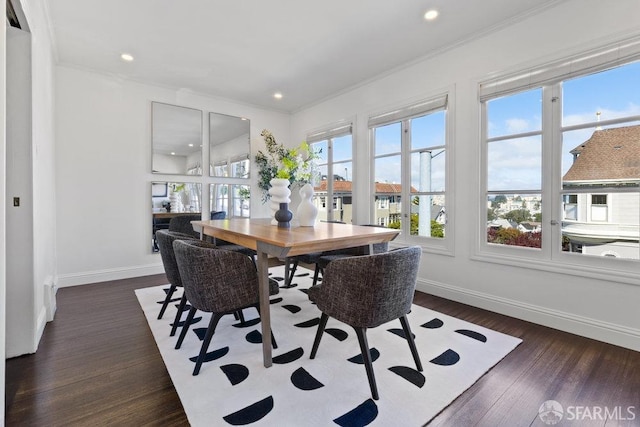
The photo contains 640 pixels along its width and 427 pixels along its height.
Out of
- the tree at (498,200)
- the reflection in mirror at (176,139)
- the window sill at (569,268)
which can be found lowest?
the window sill at (569,268)

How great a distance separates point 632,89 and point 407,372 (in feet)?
8.49

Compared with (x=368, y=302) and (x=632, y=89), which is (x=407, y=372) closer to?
(x=368, y=302)

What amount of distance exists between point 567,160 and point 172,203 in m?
4.61

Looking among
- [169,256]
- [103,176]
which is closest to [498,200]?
[169,256]

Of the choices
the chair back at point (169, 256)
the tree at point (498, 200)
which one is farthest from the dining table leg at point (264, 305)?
the tree at point (498, 200)

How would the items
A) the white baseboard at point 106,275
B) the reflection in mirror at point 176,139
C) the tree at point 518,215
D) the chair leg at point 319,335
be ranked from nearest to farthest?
the chair leg at point 319,335 < the tree at point 518,215 < the white baseboard at point 106,275 < the reflection in mirror at point 176,139

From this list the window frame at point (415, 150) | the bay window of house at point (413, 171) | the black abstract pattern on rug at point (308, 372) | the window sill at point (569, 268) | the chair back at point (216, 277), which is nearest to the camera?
the black abstract pattern on rug at point (308, 372)

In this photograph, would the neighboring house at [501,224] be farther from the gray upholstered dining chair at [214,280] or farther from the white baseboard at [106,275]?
the white baseboard at [106,275]

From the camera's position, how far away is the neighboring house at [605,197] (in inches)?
86.4

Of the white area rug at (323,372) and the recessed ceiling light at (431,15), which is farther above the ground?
the recessed ceiling light at (431,15)

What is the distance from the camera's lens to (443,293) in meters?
3.28

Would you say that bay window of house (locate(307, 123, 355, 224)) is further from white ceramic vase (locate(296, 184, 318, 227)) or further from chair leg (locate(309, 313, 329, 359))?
chair leg (locate(309, 313, 329, 359))

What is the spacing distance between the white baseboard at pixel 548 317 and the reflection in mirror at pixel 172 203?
3418mm

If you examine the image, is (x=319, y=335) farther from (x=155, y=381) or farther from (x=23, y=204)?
(x=23, y=204)
